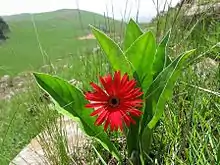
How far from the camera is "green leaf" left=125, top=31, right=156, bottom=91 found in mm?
1661

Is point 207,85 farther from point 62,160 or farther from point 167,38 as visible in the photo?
point 62,160

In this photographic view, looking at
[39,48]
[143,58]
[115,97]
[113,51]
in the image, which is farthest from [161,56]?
[39,48]

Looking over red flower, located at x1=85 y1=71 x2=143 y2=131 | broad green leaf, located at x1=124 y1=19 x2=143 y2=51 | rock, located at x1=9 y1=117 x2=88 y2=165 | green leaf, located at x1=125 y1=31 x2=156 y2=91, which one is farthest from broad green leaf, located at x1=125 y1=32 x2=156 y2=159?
rock, located at x1=9 y1=117 x2=88 y2=165

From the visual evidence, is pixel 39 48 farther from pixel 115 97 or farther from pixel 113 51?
pixel 115 97

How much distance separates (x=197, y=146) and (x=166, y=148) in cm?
17

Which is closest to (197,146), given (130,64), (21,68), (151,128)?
(151,128)

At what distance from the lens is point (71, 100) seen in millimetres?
1676

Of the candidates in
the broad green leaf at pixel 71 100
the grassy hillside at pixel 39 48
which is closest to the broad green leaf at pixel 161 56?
the broad green leaf at pixel 71 100

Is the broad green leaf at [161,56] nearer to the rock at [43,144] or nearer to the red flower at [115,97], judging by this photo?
the red flower at [115,97]

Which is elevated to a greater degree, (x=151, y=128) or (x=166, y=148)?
(x=151, y=128)

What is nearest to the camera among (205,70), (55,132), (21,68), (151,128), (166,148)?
(151,128)

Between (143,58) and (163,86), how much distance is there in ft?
0.48

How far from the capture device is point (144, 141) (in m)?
1.70

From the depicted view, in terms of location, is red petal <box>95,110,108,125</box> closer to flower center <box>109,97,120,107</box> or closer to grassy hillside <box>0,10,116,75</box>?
flower center <box>109,97,120,107</box>
